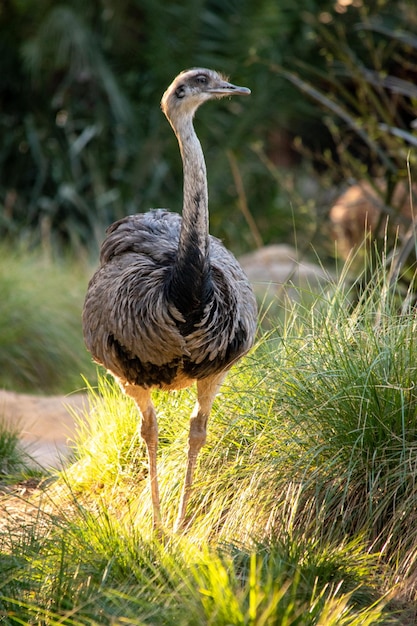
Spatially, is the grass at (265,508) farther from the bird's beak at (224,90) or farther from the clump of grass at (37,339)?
the clump of grass at (37,339)

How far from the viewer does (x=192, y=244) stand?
13.3 ft

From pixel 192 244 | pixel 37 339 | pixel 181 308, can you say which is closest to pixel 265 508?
pixel 181 308

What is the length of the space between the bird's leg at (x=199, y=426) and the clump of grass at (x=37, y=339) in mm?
3204

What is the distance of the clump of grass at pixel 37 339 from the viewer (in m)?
8.04

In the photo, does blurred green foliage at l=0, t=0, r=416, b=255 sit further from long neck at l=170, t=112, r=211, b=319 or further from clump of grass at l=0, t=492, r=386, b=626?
clump of grass at l=0, t=492, r=386, b=626

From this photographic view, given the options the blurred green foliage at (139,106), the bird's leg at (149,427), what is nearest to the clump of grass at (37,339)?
the blurred green foliage at (139,106)

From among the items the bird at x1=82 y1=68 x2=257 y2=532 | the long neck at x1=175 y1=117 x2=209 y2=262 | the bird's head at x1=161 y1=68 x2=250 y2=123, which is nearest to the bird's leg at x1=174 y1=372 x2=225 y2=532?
the bird at x1=82 y1=68 x2=257 y2=532

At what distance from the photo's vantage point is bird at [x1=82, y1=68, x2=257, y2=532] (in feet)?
13.3

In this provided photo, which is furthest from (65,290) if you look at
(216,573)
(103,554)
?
(216,573)

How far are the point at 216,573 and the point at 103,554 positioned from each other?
2.25ft

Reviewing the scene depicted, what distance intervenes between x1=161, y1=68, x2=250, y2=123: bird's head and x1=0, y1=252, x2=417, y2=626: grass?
40.7 inches

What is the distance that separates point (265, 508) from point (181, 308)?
882mm

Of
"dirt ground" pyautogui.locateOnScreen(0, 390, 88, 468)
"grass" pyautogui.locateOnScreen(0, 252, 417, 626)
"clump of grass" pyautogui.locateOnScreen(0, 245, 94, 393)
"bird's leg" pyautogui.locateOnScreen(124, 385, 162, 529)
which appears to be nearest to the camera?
"grass" pyautogui.locateOnScreen(0, 252, 417, 626)

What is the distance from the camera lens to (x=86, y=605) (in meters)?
3.36
